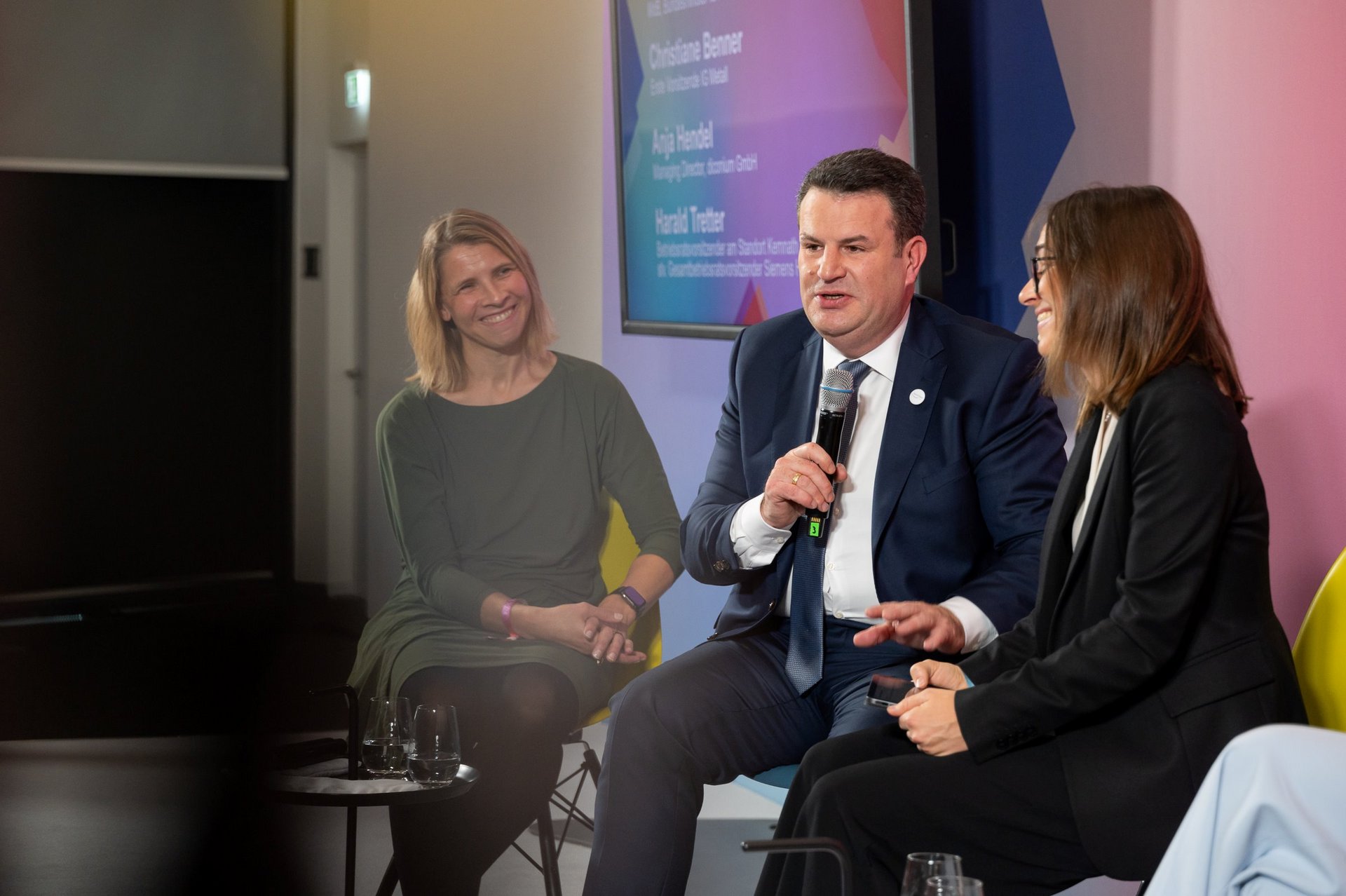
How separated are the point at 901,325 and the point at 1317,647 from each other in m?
0.98

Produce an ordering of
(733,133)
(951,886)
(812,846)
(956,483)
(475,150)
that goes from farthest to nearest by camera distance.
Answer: (733,133) < (956,483) < (475,150) < (812,846) < (951,886)

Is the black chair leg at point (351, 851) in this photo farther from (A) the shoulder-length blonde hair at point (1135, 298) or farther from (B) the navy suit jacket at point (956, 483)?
(A) the shoulder-length blonde hair at point (1135, 298)

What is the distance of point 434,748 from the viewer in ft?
8.25

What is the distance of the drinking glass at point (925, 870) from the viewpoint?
1621mm

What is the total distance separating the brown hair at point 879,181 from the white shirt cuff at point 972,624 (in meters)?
0.72

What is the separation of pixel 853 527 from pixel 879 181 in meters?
0.69

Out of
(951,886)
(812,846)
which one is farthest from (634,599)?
(951,886)

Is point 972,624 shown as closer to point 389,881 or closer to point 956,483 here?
point 956,483

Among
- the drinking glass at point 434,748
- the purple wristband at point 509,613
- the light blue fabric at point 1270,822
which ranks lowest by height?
the drinking glass at point 434,748

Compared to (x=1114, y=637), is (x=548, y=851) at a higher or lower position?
lower

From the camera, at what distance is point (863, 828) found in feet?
6.71

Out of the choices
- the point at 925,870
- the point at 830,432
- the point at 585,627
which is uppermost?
the point at 830,432

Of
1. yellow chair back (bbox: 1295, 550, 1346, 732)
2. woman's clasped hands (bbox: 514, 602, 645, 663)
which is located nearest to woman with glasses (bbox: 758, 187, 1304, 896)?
yellow chair back (bbox: 1295, 550, 1346, 732)

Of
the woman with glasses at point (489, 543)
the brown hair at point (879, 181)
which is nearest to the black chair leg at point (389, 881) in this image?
the woman with glasses at point (489, 543)
